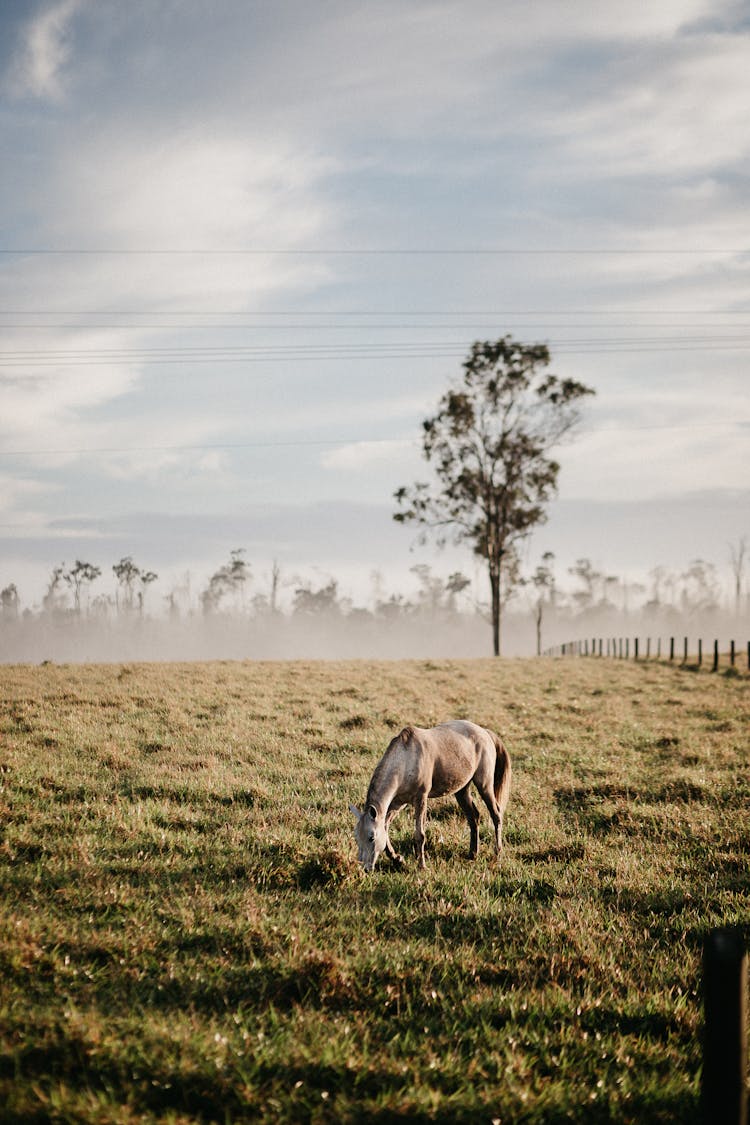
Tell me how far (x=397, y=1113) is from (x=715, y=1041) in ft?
6.56

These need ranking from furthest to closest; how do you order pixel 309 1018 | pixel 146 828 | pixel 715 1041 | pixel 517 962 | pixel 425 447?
1. pixel 425 447
2. pixel 146 828
3. pixel 517 962
4. pixel 309 1018
5. pixel 715 1041

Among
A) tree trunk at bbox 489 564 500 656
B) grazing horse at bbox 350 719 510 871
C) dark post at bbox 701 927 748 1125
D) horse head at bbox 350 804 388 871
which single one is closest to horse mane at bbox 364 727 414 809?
grazing horse at bbox 350 719 510 871

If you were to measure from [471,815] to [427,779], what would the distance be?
1042 mm

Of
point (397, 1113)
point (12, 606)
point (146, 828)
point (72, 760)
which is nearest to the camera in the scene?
point (397, 1113)

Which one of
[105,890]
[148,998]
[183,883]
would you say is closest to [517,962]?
[148,998]

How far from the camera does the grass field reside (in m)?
4.42

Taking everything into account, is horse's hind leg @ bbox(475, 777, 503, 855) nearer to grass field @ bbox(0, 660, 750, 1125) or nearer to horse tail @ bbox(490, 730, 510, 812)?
horse tail @ bbox(490, 730, 510, 812)

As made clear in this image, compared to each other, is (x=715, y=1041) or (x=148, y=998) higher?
(x=715, y=1041)

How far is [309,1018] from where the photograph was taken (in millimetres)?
5066

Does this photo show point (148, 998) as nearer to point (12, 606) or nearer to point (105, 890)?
point (105, 890)

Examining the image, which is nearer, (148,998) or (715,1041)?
(715,1041)

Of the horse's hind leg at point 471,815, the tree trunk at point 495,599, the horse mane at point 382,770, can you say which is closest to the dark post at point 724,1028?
the horse mane at point 382,770

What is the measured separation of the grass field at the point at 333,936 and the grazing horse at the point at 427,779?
0.35 m

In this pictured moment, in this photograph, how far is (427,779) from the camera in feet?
29.0
